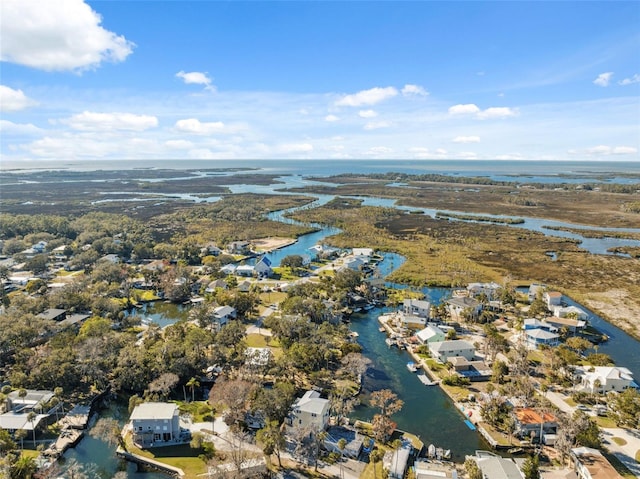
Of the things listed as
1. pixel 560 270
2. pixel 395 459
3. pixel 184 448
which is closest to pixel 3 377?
pixel 184 448

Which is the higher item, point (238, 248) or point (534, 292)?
point (238, 248)

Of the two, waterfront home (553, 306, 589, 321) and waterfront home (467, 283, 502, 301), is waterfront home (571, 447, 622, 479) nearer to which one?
waterfront home (553, 306, 589, 321)

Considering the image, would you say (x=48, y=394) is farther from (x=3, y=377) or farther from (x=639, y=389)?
(x=639, y=389)

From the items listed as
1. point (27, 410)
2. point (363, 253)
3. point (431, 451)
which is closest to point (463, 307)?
point (431, 451)

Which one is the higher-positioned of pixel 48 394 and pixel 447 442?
pixel 48 394

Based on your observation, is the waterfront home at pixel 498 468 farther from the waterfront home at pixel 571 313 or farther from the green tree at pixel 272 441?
the waterfront home at pixel 571 313

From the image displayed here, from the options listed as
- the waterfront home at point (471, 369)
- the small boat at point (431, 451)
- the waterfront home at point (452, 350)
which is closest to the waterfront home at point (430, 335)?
the waterfront home at point (452, 350)

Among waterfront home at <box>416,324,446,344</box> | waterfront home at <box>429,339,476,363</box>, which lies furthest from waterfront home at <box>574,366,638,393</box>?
waterfront home at <box>416,324,446,344</box>

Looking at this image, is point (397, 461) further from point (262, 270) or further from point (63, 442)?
point (262, 270)
